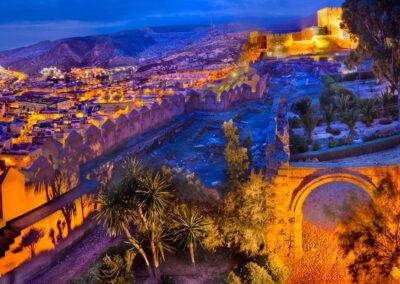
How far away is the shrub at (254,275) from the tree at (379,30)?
11.9 m

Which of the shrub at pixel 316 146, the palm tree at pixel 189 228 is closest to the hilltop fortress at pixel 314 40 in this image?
the shrub at pixel 316 146

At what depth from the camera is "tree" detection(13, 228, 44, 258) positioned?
27.9 ft

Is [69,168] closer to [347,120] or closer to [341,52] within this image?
[347,120]

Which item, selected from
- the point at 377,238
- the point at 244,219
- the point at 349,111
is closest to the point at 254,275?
the point at 244,219

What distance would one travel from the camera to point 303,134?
1808 cm

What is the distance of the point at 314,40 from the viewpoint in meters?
51.9

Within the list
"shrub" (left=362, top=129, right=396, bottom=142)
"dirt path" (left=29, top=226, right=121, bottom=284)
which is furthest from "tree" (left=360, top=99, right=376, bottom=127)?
"dirt path" (left=29, top=226, right=121, bottom=284)

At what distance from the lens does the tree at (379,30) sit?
1616 cm

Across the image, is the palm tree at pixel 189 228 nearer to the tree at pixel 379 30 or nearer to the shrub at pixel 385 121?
the tree at pixel 379 30

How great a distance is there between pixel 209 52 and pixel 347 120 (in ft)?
215

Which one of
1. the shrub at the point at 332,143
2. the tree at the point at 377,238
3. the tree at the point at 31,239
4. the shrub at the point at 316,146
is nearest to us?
the tree at the point at 31,239

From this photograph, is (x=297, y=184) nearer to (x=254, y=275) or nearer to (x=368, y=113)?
(x=254, y=275)

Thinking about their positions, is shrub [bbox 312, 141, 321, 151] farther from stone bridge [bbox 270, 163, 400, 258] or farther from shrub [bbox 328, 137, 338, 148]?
stone bridge [bbox 270, 163, 400, 258]

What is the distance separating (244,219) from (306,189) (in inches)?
59.1
